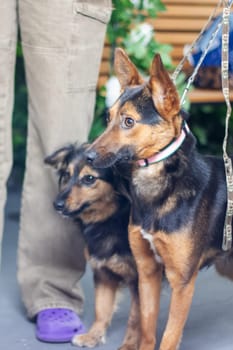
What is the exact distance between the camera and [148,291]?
307cm

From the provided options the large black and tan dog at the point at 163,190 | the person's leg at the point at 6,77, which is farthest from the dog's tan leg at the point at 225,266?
the person's leg at the point at 6,77

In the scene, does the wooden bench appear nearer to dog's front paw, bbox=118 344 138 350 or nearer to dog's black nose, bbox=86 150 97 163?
dog's front paw, bbox=118 344 138 350

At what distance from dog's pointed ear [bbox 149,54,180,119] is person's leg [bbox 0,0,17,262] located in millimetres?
679

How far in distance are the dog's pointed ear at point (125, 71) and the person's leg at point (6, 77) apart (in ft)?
1.53

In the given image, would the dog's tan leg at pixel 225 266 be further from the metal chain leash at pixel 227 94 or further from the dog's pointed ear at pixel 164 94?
the dog's pointed ear at pixel 164 94

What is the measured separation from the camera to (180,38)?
5.34 m

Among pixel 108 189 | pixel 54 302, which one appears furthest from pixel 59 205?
pixel 54 302

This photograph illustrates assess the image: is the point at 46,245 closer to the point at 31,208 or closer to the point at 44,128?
the point at 31,208

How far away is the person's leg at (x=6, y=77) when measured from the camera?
318cm

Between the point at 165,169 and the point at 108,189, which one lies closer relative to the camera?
the point at 165,169

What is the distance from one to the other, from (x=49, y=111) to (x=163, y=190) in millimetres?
676

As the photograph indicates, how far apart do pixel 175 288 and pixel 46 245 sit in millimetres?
774

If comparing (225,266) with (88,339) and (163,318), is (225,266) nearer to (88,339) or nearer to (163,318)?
(163,318)

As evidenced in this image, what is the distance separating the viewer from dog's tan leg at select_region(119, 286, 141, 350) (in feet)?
10.7
